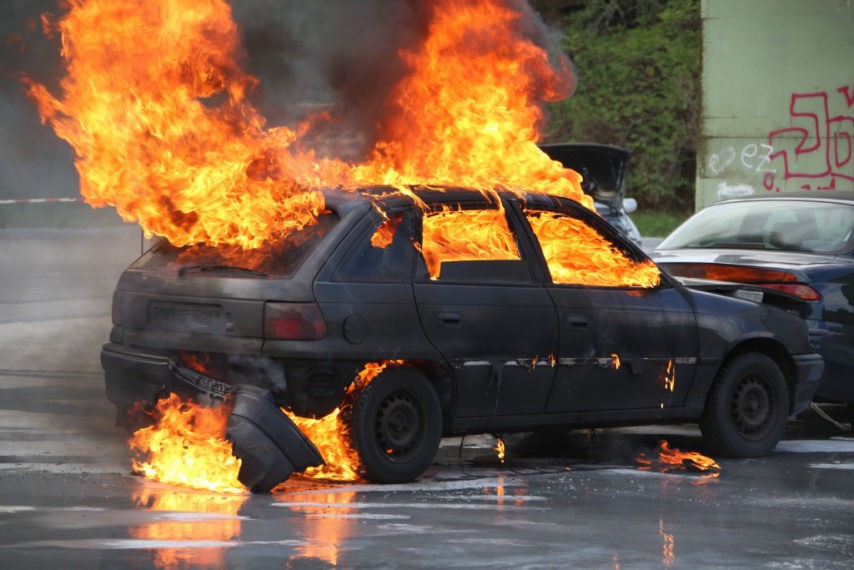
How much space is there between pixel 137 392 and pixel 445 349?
5.27 feet

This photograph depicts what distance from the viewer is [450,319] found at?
853 centimetres

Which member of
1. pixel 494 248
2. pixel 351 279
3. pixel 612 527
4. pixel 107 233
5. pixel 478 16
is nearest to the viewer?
pixel 612 527

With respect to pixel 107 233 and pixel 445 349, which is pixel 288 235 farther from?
pixel 107 233

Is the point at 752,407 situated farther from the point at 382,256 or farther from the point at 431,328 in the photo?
the point at 382,256

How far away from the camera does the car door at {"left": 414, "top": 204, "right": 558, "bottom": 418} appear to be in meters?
8.55

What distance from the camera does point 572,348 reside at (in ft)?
29.4

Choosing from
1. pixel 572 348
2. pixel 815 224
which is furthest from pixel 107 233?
pixel 572 348

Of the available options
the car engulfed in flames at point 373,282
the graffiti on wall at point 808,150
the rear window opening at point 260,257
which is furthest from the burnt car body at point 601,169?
the rear window opening at point 260,257

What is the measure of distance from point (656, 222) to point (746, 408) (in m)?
23.8

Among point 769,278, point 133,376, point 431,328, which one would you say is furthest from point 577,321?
point 133,376

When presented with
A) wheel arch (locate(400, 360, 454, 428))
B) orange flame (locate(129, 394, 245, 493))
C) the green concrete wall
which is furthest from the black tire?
the green concrete wall

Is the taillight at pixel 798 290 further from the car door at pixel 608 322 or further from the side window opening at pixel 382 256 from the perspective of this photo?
the side window opening at pixel 382 256

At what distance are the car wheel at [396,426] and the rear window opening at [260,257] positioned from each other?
2.42ft

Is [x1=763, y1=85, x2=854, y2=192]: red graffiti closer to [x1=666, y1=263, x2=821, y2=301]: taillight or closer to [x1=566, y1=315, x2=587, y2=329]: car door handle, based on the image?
[x1=666, y1=263, x2=821, y2=301]: taillight
